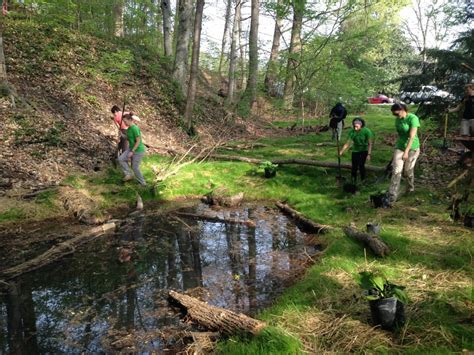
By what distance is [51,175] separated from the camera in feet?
30.0

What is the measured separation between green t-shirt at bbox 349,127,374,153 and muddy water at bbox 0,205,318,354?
2.92 m

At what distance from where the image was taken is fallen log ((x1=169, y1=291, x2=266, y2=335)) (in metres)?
3.75

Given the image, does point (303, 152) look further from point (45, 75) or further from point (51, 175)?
point (45, 75)

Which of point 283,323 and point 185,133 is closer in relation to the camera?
point 283,323

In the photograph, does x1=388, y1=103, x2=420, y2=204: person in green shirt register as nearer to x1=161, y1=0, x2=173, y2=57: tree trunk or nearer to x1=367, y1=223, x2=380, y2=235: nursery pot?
x1=367, y1=223, x2=380, y2=235: nursery pot

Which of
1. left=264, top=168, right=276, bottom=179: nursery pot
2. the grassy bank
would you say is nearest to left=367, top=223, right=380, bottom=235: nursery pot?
the grassy bank

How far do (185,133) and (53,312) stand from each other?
11264 mm

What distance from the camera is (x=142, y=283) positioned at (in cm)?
548

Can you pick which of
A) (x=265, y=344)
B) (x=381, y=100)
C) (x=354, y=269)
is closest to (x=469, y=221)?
(x=354, y=269)

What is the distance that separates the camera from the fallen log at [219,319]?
12.3 feet

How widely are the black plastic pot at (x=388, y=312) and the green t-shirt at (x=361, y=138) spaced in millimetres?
6085

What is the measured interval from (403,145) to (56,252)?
7252mm

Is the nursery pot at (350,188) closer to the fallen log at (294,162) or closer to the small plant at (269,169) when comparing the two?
the fallen log at (294,162)

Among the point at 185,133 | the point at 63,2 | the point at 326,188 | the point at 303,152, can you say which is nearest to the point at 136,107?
the point at 185,133
